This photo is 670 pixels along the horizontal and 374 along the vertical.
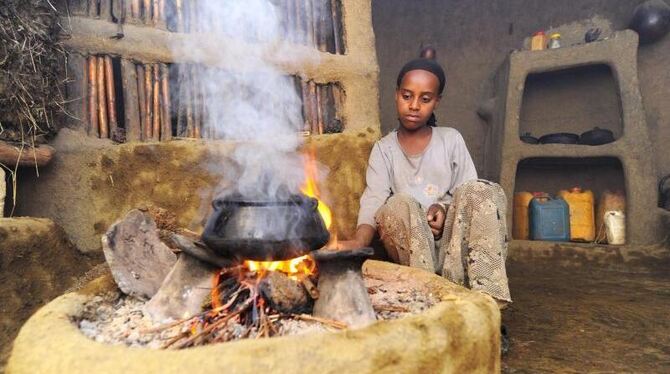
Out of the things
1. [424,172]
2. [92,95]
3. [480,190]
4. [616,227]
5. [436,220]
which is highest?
[92,95]

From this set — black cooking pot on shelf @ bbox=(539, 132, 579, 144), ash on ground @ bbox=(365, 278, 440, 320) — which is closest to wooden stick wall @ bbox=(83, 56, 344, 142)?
ash on ground @ bbox=(365, 278, 440, 320)

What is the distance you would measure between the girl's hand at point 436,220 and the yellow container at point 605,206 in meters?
3.71

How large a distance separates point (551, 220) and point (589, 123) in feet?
5.65

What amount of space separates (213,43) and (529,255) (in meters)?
4.19

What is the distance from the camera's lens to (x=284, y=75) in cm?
361

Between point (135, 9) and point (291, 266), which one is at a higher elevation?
point (135, 9)

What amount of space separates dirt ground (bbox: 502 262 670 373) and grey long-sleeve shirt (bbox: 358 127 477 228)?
3.46 feet

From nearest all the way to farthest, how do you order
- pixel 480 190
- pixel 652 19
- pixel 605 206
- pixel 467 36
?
1. pixel 480 190
2. pixel 652 19
3. pixel 605 206
4. pixel 467 36

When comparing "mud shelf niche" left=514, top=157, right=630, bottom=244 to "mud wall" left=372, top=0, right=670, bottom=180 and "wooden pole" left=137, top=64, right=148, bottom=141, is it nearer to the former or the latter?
"mud wall" left=372, top=0, right=670, bottom=180

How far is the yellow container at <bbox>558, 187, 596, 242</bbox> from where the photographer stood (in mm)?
5590

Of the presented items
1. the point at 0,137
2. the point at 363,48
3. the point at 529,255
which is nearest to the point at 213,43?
the point at 363,48

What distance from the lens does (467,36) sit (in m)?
6.71

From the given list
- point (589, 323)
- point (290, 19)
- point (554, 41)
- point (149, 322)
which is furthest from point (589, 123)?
point (149, 322)

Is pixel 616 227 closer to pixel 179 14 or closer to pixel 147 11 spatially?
pixel 179 14
